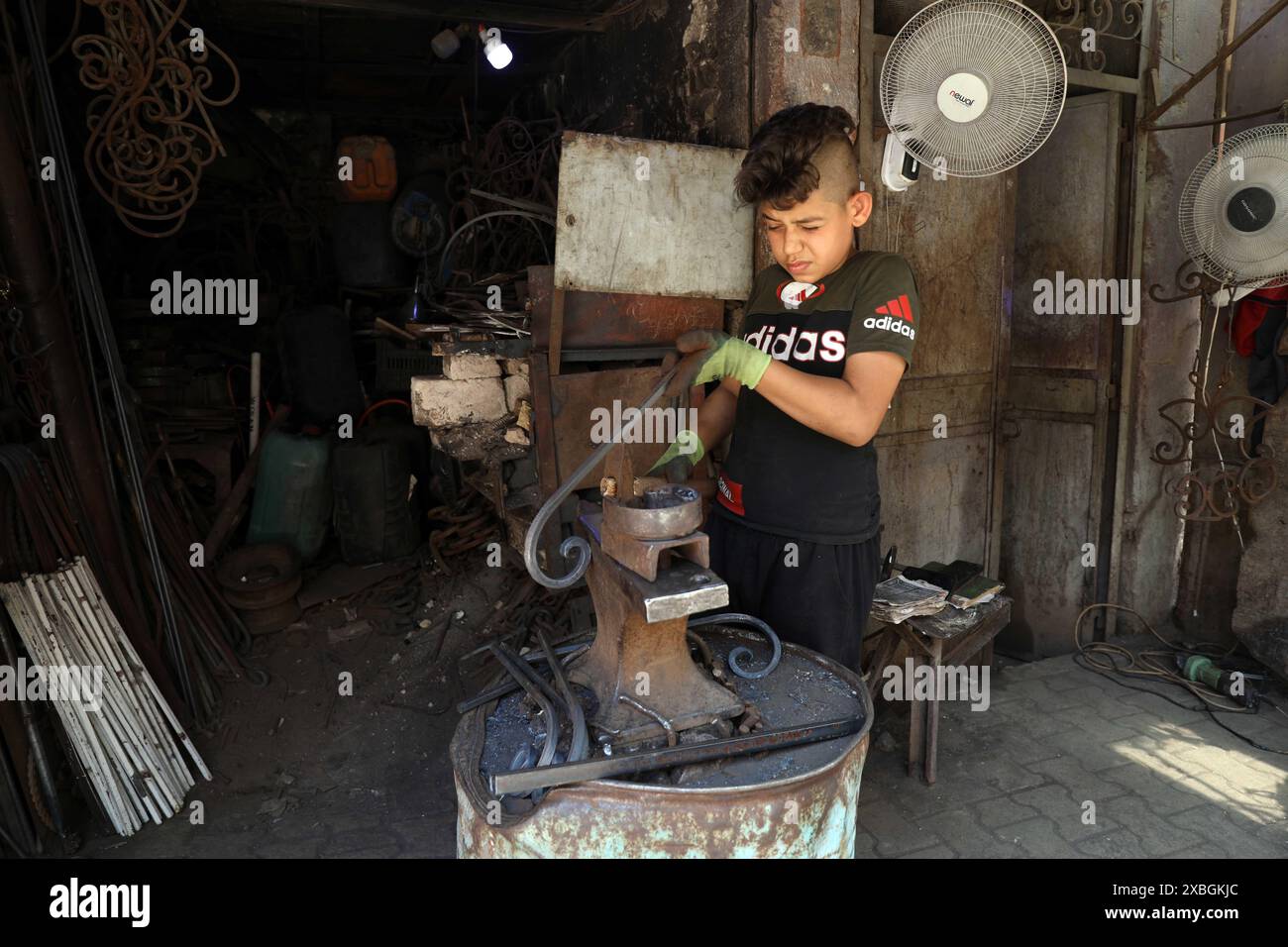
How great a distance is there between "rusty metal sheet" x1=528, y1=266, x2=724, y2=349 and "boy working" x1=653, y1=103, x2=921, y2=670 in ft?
2.69

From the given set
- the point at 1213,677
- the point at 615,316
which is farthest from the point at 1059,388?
the point at 615,316

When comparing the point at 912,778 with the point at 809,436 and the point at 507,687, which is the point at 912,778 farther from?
the point at 507,687

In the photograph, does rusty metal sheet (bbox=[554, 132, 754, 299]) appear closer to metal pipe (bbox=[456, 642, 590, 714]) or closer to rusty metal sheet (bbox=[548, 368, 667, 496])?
rusty metal sheet (bbox=[548, 368, 667, 496])

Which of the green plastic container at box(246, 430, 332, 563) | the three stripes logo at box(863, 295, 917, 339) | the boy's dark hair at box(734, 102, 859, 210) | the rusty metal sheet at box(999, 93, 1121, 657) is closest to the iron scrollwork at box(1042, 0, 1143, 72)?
the rusty metal sheet at box(999, 93, 1121, 657)

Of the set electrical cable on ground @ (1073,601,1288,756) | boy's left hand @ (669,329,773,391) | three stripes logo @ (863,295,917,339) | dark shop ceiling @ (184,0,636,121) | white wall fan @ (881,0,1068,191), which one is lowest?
electrical cable on ground @ (1073,601,1288,756)

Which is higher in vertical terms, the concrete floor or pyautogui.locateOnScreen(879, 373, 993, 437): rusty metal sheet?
pyautogui.locateOnScreen(879, 373, 993, 437): rusty metal sheet

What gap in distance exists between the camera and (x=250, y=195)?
6867 mm

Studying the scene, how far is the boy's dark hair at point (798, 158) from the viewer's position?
6.39 ft

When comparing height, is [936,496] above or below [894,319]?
below

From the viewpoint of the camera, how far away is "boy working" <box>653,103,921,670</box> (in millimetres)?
1930

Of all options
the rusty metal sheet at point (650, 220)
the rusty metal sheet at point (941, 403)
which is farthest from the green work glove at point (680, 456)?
the rusty metal sheet at point (941, 403)

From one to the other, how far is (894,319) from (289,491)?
4120 millimetres

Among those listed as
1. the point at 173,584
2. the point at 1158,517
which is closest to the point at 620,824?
the point at 173,584

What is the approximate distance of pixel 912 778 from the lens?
11.0 feet
